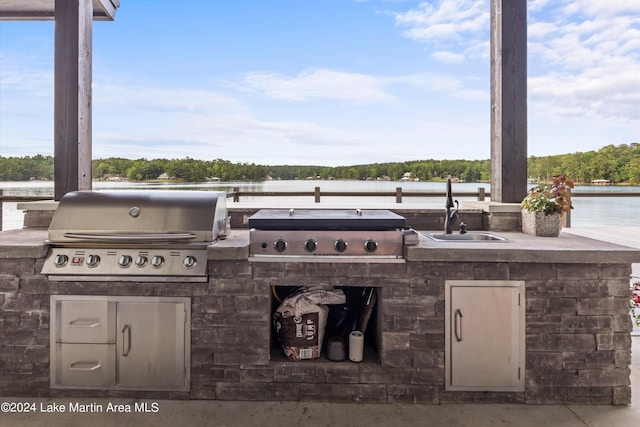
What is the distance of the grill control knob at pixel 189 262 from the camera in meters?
1.88

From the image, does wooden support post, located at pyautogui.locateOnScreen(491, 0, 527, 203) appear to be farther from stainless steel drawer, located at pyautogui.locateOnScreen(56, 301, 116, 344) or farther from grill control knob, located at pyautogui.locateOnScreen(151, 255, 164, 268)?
stainless steel drawer, located at pyautogui.locateOnScreen(56, 301, 116, 344)

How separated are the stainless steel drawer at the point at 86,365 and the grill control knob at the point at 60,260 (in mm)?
400

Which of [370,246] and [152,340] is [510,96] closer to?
[370,246]

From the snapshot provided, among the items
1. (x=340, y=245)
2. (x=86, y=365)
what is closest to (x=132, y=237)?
(x=86, y=365)

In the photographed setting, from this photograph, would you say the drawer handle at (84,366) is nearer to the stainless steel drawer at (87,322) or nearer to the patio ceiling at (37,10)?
the stainless steel drawer at (87,322)

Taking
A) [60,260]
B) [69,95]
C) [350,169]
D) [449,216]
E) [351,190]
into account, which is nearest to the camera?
[60,260]

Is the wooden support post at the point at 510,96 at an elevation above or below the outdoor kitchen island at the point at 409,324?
above

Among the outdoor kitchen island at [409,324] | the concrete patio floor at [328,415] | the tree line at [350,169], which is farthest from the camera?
the tree line at [350,169]

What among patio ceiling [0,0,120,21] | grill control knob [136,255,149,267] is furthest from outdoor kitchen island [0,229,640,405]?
patio ceiling [0,0,120,21]

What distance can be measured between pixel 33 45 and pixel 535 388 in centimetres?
731

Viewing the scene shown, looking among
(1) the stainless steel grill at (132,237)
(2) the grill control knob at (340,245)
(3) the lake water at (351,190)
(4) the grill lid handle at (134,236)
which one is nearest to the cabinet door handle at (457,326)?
(2) the grill control knob at (340,245)

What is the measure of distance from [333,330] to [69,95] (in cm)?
227

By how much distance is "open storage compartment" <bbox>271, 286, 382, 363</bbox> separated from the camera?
1.97 metres

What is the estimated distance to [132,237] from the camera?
1911 mm
